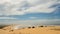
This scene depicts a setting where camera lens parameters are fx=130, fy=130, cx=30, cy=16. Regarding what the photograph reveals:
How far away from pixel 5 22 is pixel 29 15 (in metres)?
0.33

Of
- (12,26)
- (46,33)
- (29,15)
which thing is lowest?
(46,33)

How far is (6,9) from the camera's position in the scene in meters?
1.68

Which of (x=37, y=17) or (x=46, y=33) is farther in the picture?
(x=37, y=17)

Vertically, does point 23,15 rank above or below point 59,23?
above

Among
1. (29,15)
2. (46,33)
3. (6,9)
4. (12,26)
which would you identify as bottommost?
(46,33)

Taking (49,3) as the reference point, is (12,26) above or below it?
below

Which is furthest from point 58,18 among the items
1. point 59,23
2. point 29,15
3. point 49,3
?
point 29,15

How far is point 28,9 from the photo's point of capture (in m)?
1.70

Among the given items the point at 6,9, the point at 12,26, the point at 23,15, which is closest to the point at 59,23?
the point at 23,15

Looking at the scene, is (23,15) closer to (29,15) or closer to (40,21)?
(29,15)

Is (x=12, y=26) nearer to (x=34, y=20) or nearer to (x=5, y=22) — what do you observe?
(x=5, y=22)

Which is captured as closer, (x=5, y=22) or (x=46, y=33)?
(x=46, y=33)

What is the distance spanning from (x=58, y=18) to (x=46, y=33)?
1.29 ft

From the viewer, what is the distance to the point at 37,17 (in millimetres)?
1680
